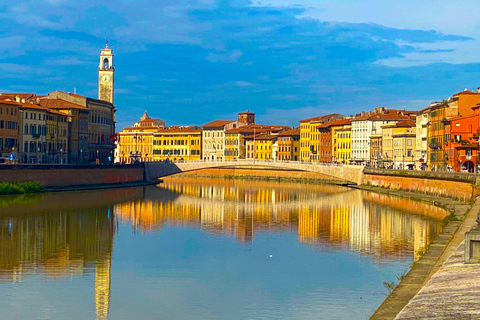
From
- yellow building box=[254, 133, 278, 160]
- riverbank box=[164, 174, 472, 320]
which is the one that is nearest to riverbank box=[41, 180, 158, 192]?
riverbank box=[164, 174, 472, 320]

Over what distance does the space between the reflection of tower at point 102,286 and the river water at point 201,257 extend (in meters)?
0.03

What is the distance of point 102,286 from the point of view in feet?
79.8

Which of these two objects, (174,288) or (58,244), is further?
(58,244)

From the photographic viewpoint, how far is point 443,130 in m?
73.7

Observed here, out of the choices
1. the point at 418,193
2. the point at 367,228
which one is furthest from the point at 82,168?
the point at 367,228

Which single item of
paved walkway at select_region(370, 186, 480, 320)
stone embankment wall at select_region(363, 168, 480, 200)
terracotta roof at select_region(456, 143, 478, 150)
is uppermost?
terracotta roof at select_region(456, 143, 478, 150)

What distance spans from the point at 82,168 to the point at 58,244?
3516 centimetres

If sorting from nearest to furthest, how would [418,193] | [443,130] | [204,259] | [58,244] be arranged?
[204,259] → [58,244] → [418,193] → [443,130]

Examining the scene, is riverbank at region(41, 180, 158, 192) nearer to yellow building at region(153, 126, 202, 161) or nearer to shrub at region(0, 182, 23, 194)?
shrub at region(0, 182, 23, 194)

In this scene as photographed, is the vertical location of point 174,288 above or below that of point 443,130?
below

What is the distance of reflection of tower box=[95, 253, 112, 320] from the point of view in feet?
69.5

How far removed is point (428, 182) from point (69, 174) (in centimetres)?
2570

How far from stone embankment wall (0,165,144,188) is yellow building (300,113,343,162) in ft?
135

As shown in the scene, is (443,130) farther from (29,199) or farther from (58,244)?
(58,244)
